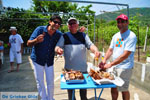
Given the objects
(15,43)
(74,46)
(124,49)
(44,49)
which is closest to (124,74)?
(124,49)

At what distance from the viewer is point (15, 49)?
18.4 ft

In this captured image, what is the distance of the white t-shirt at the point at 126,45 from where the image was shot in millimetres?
2236

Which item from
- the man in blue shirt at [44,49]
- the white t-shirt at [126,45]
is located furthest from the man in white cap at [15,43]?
the white t-shirt at [126,45]

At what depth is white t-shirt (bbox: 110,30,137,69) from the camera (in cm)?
224

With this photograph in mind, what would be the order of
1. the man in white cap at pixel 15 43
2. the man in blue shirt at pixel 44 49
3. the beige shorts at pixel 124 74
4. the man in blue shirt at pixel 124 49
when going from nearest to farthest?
the man in blue shirt at pixel 124 49 → the beige shorts at pixel 124 74 → the man in blue shirt at pixel 44 49 → the man in white cap at pixel 15 43

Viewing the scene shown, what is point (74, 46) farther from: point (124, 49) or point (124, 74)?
point (124, 74)

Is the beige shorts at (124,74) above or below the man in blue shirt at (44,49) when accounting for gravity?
below

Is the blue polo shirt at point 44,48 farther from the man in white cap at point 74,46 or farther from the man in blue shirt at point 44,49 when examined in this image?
the man in white cap at point 74,46

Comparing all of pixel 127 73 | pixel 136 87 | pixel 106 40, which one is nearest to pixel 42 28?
pixel 127 73

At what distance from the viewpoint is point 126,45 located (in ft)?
7.39

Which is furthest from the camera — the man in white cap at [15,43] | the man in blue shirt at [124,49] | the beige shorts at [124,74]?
the man in white cap at [15,43]

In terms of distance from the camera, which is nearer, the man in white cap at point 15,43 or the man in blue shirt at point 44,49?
the man in blue shirt at point 44,49

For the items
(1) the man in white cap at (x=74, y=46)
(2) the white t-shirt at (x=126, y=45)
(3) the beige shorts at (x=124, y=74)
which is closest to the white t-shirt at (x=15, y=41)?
(1) the man in white cap at (x=74, y=46)

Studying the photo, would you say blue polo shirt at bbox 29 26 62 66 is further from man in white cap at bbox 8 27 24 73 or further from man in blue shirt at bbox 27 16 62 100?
man in white cap at bbox 8 27 24 73
